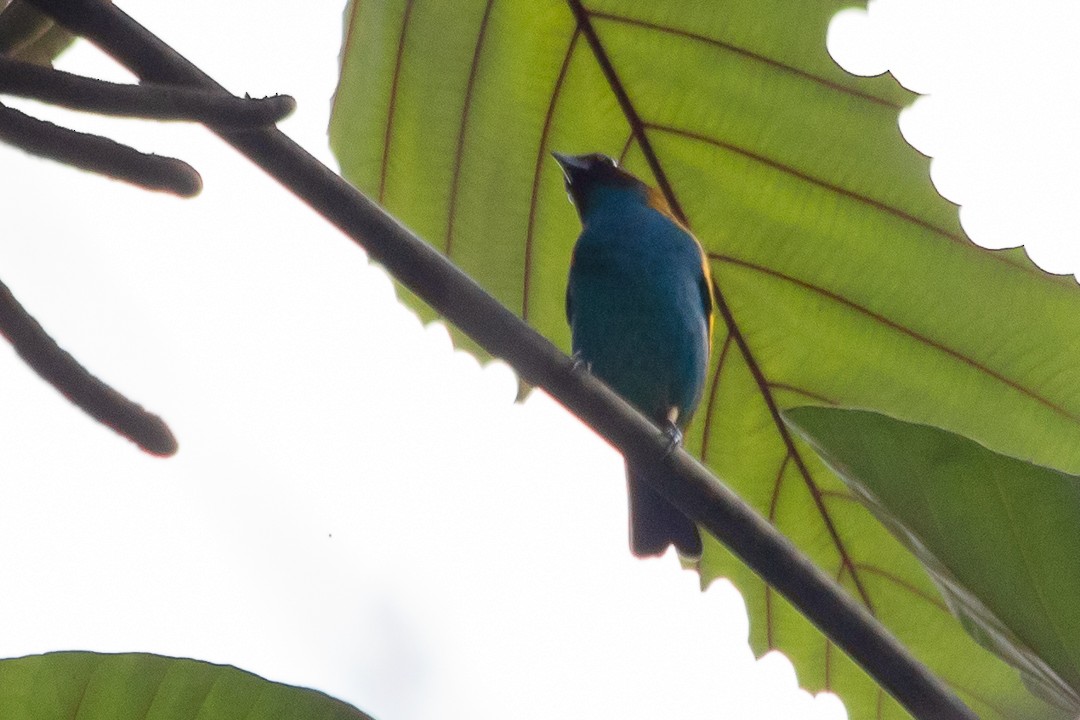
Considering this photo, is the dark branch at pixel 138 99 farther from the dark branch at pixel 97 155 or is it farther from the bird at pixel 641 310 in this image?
the bird at pixel 641 310

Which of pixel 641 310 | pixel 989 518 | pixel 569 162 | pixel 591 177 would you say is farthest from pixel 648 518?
pixel 989 518

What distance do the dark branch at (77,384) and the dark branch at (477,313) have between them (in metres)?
0.20

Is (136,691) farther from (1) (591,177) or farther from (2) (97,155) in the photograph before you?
(1) (591,177)

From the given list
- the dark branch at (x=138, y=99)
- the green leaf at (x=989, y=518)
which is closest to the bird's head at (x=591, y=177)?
the green leaf at (x=989, y=518)

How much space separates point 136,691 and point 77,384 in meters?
0.50

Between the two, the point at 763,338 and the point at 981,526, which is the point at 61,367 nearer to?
the point at 981,526

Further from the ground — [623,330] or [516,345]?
[623,330]

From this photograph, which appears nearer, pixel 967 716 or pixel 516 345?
pixel 967 716

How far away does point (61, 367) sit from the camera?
0.96m

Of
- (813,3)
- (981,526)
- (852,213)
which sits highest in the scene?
(813,3)

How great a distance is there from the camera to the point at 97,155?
94 cm

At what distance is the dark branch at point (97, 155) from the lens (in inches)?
36.3

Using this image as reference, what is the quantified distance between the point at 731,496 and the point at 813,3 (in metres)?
1.13

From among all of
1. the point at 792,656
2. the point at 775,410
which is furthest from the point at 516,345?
the point at 792,656
